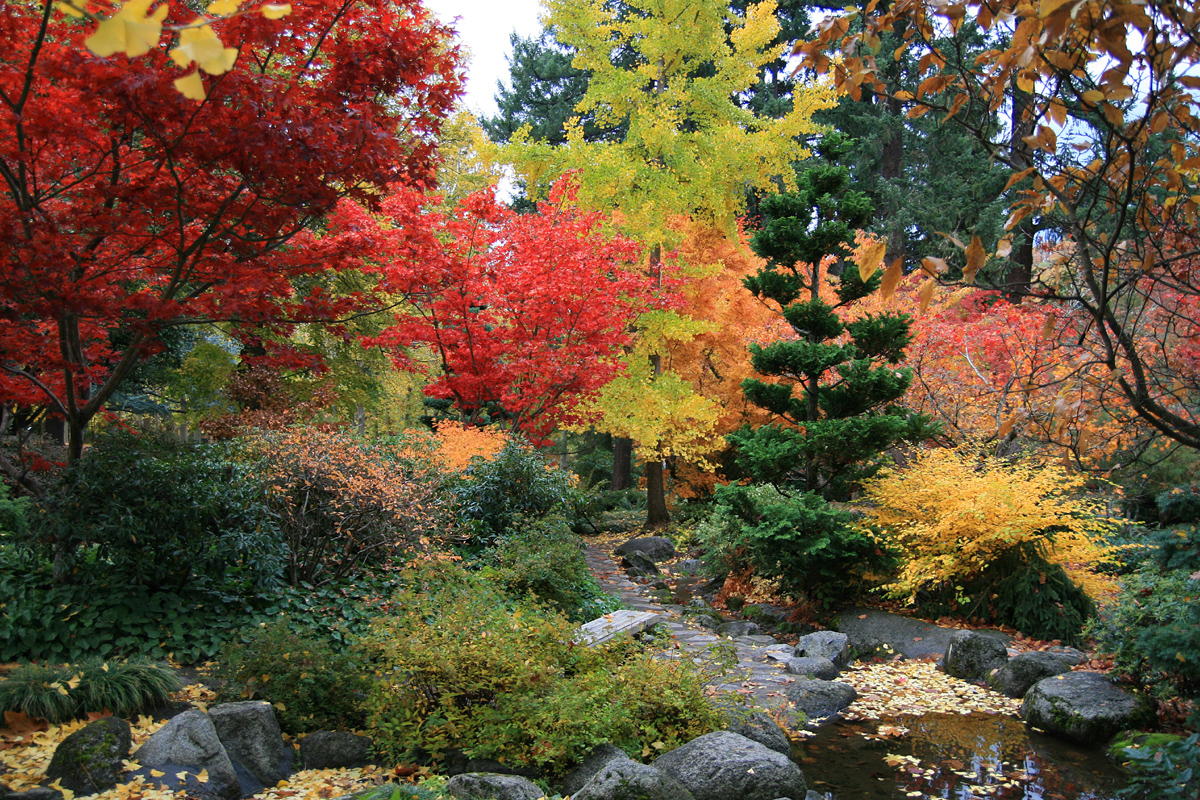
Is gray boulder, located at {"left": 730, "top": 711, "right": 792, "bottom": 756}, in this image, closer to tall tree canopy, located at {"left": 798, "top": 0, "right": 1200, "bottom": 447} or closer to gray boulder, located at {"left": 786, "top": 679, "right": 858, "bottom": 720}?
gray boulder, located at {"left": 786, "top": 679, "right": 858, "bottom": 720}

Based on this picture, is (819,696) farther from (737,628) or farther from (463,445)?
(463,445)

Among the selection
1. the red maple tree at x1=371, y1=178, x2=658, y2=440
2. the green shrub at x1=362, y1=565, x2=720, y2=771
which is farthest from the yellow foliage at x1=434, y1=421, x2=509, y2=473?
the green shrub at x1=362, y1=565, x2=720, y2=771

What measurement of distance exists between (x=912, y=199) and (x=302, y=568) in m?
18.2

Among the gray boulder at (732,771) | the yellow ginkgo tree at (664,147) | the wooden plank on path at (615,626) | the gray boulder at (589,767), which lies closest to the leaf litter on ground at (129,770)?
the gray boulder at (589,767)

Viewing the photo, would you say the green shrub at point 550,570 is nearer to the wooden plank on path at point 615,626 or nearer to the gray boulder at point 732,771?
the wooden plank on path at point 615,626

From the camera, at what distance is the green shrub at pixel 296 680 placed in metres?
4.50

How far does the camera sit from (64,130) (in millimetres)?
4449

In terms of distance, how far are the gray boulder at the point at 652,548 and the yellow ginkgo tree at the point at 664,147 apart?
1521 millimetres

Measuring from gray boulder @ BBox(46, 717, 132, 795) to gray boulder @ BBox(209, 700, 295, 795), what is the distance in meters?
0.51

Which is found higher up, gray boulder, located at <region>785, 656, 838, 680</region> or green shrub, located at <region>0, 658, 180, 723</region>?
green shrub, located at <region>0, 658, 180, 723</region>

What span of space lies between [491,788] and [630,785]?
0.66 meters

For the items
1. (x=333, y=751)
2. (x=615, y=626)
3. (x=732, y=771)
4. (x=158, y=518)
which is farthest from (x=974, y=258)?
(x=158, y=518)

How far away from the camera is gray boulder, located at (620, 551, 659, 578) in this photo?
11.7m

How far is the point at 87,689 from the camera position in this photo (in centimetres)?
417
